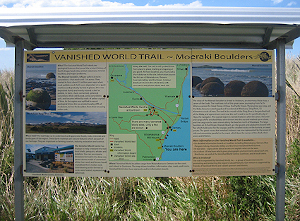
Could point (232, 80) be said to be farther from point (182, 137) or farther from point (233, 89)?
point (182, 137)

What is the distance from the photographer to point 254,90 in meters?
3.02

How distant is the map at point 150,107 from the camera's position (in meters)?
2.99

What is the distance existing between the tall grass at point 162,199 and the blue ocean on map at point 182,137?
36.6 inches

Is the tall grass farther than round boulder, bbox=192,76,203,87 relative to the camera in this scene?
Yes

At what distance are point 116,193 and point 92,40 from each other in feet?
9.04

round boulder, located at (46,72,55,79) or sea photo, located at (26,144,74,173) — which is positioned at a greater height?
round boulder, located at (46,72,55,79)

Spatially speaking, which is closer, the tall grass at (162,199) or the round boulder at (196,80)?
the round boulder at (196,80)

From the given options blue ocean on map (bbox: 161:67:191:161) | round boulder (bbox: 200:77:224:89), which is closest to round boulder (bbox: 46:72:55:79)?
blue ocean on map (bbox: 161:67:191:161)

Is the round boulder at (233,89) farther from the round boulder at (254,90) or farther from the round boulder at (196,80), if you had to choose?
the round boulder at (196,80)

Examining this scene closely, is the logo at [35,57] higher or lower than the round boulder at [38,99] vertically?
higher

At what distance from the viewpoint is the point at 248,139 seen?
118 inches

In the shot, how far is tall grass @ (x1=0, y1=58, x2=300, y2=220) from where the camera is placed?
11.0 feet

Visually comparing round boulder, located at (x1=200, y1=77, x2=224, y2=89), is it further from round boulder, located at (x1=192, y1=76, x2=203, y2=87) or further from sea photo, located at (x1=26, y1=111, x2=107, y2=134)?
sea photo, located at (x1=26, y1=111, x2=107, y2=134)

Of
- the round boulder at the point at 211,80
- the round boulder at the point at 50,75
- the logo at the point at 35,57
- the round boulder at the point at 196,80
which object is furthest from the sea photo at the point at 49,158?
the round boulder at the point at 211,80
